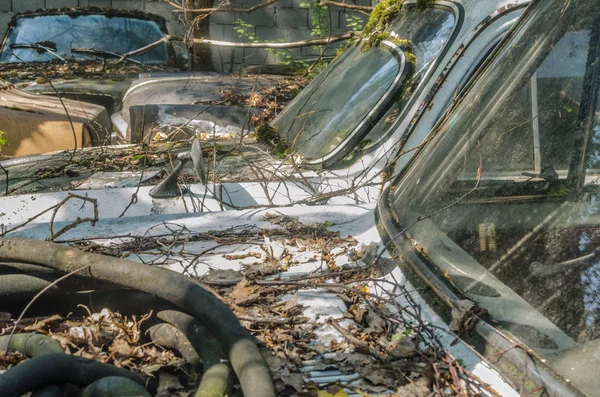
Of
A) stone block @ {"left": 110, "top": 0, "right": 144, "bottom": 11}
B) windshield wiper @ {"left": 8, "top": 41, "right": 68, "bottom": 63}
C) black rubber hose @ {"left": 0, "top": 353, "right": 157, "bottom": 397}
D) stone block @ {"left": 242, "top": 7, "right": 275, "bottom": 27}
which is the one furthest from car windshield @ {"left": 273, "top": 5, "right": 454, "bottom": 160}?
stone block @ {"left": 110, "top": 0, "right": 144, "bottom": 11}

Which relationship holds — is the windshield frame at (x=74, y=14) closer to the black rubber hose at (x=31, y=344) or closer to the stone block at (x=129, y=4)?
the stone block at (x=129, y=4)

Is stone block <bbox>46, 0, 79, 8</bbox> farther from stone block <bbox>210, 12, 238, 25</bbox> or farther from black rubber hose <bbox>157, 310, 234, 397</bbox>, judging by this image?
black rubber hose <bbox>157, 310, 234, 397</bbox>

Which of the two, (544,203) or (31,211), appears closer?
(544,203)

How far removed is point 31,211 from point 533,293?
2.36 meters

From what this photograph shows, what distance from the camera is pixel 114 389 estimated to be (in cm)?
170

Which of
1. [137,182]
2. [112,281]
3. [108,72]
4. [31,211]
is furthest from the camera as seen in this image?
[108,72]

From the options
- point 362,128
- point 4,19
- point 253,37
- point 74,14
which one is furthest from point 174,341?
point 4,19

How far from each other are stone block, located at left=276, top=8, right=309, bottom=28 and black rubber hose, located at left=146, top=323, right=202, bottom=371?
13.3m

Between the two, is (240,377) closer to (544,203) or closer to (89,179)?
(544,203)

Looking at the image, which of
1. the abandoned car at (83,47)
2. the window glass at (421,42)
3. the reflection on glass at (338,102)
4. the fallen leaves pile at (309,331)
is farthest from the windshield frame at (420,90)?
the abandoned car at (83,47)

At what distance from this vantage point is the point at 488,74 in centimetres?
267

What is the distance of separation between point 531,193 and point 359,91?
1.91 metres

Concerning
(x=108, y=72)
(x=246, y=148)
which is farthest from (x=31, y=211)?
(x=108, y=72)

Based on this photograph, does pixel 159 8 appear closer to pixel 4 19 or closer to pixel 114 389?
pixel 4 19
